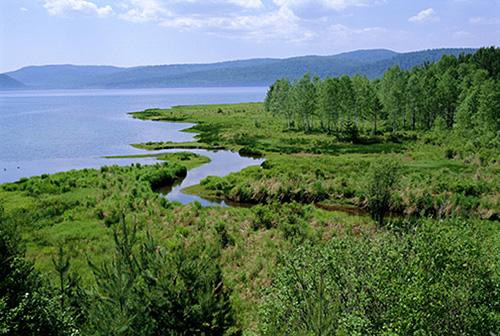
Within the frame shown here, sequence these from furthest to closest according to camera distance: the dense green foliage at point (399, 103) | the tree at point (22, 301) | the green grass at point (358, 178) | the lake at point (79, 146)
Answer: the dense green foliage at point (399, 103) < the lake at point (79, 146) < the green grass at point (358, 178) < the tree at point (22, 301)

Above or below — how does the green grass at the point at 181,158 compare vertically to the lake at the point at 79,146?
below

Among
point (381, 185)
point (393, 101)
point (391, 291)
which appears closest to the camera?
point (391, 291)

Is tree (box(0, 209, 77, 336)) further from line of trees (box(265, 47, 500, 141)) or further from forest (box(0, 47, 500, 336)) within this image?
line of trees (box(265, 47, 500, 141))

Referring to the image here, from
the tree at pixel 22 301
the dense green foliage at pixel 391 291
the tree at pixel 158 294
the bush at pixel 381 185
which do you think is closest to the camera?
the dense green foliage at pixel 391 291

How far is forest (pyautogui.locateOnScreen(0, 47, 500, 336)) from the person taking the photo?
15.3 meters

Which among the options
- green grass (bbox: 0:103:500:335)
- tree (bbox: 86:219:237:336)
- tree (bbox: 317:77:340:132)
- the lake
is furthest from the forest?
the lake

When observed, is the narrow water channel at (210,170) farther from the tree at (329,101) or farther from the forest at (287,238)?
the tree at (329,101)

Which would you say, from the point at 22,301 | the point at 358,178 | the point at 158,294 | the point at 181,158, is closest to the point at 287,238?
the point at 358,178

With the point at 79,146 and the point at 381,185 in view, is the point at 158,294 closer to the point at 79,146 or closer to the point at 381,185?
the point at 381,185

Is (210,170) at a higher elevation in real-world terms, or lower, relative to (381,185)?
lower

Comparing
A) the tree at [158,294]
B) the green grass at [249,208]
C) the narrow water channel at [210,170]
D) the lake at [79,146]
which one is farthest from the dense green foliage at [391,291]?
the lake at [79,146]

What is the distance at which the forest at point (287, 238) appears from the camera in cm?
1530

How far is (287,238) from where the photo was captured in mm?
34719

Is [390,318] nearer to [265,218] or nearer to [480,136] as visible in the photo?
[265,218]
